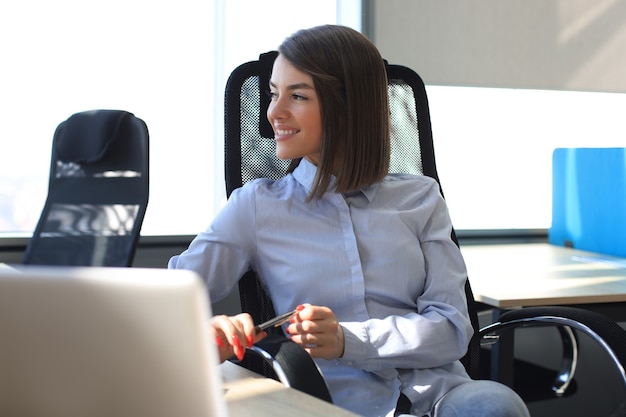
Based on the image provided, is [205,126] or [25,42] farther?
[205,126]

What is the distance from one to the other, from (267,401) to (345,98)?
829 mm

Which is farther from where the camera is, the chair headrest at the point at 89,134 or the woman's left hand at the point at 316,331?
the chair headrest at the point at 89,134

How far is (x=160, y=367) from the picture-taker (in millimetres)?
617

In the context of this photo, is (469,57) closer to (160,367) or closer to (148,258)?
(148,258)

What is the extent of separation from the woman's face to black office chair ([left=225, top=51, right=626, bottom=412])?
0.14 metres

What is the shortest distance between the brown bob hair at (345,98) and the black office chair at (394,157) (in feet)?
0.55

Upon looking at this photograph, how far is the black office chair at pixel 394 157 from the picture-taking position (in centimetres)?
163

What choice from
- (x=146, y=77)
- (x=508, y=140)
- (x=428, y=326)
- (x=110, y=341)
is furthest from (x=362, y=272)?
(x=508, y=140)

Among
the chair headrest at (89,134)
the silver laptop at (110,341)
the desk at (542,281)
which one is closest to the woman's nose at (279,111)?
the chair headrest at (89,134)

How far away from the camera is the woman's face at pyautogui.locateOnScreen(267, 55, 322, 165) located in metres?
1.68

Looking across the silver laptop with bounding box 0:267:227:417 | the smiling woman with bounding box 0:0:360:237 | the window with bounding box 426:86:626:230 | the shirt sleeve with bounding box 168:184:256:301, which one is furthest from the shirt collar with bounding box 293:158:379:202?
the window with bounding box 426:86:626:230

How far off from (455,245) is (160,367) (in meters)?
1.20

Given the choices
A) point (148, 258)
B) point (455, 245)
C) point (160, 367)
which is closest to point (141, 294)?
point (160, 367)

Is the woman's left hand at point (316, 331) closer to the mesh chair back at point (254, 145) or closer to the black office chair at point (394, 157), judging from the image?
the black office chair at point (394, 157)
